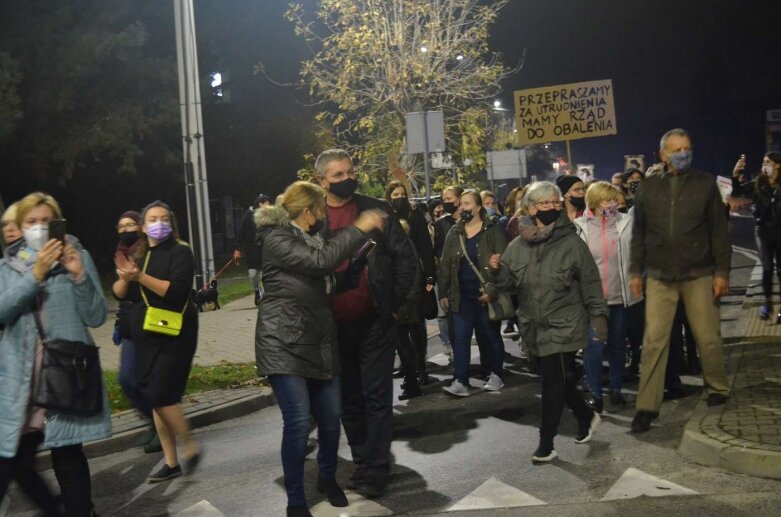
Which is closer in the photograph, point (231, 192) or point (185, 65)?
point (185, 65)

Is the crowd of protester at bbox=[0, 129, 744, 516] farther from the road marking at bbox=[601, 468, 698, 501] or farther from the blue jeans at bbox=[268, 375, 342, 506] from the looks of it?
the road marking at bbox=[601, 468, 698, 501]

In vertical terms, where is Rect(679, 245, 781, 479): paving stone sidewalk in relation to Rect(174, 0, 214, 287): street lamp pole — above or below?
below

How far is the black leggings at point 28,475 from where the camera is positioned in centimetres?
515

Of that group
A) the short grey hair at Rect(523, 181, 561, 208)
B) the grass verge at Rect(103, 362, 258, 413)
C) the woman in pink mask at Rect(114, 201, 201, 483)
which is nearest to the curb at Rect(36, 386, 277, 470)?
the grass verge at Rect(103, 362, 258, 413)

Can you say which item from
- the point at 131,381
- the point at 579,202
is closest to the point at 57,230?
the point at 131,381

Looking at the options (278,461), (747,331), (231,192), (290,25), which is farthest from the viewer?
(290,25)

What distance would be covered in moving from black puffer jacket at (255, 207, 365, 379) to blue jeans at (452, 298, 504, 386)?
155 inches

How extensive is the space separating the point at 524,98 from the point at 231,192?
1235 inches

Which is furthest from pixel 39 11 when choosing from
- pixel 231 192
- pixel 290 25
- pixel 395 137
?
pixel 290 25

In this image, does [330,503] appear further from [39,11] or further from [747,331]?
[39,11]

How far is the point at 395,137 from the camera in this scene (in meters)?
30.7

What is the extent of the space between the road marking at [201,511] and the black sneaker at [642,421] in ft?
9.96

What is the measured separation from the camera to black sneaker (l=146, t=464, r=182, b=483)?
7.06m

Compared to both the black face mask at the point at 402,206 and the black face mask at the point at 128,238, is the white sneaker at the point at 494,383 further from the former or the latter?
the black face mask at the point at 128,238
